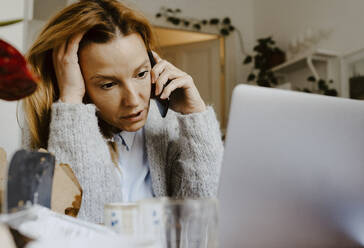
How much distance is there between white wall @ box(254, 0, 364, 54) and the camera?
2.45 metres

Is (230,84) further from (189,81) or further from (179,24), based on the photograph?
(189,81)

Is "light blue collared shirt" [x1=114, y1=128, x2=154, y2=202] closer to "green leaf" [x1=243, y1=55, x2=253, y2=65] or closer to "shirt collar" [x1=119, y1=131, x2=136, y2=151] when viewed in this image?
"shirt collar" [x1=119, y1=131, x2=136, y2=151]

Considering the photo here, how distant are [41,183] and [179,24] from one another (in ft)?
10.5

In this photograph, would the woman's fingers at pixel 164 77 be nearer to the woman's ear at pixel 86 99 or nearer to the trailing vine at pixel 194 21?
the woman's ear at pixel 86 99

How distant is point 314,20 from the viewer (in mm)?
2910

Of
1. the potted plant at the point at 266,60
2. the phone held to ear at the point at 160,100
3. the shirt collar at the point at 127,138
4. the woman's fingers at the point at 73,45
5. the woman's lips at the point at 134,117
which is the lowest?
the shirt collar at the point at 127,138

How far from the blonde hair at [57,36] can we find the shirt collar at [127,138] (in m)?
0.22

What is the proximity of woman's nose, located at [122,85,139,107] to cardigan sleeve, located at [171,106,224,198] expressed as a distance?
0.45 feet

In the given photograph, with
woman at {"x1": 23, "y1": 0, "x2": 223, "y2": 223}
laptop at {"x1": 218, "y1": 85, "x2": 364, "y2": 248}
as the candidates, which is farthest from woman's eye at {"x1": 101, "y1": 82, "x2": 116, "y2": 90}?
laptop at {"x1": 218, "y1": 85, "x2": 364, "y2": 248}

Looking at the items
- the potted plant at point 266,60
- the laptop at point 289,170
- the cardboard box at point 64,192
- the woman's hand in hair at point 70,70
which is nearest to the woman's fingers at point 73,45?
the woman's hand in hair at point 70,70

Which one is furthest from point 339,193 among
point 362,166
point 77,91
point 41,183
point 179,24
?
point 179,24

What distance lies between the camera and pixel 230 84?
3695 millimetres

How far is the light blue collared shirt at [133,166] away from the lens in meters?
1.07

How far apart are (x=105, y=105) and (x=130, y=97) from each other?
3.3 inches
